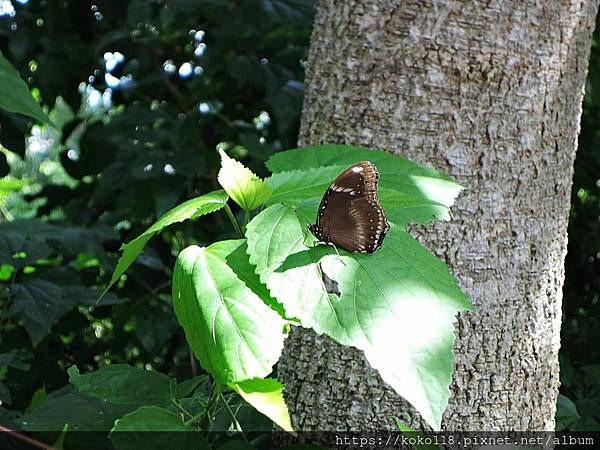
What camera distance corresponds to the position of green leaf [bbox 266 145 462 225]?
90 centimetres

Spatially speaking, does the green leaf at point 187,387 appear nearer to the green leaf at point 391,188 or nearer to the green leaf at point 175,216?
Result: the green leaf at point 175,216

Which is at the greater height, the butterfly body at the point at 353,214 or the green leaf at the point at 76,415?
the butterfly body at the point at 353,214

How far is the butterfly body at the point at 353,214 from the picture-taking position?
85 centimetres

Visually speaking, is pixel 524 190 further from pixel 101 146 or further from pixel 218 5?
pixel 101 146

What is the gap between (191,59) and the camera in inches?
105

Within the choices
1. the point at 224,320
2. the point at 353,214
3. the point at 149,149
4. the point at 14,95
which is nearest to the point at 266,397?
the point at 224,320

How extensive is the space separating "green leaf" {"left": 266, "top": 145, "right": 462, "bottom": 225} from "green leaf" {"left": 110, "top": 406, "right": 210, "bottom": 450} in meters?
0.30

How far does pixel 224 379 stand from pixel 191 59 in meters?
2.06

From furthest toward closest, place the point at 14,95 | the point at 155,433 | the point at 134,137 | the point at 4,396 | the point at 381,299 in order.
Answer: the point at 134,137 → the point at 4,396 → the point at 14,95 → the point at 155,433 → the point at 381,299

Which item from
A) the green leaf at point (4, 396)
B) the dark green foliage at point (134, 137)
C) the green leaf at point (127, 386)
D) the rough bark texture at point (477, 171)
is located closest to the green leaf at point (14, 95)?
the green leaf at point (127, 386)

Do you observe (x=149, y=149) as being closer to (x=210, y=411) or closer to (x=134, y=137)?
(x=134, y=137)

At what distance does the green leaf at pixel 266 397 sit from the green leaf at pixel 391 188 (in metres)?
0.21

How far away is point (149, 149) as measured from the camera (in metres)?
2.29

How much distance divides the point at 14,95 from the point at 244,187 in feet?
1.19
